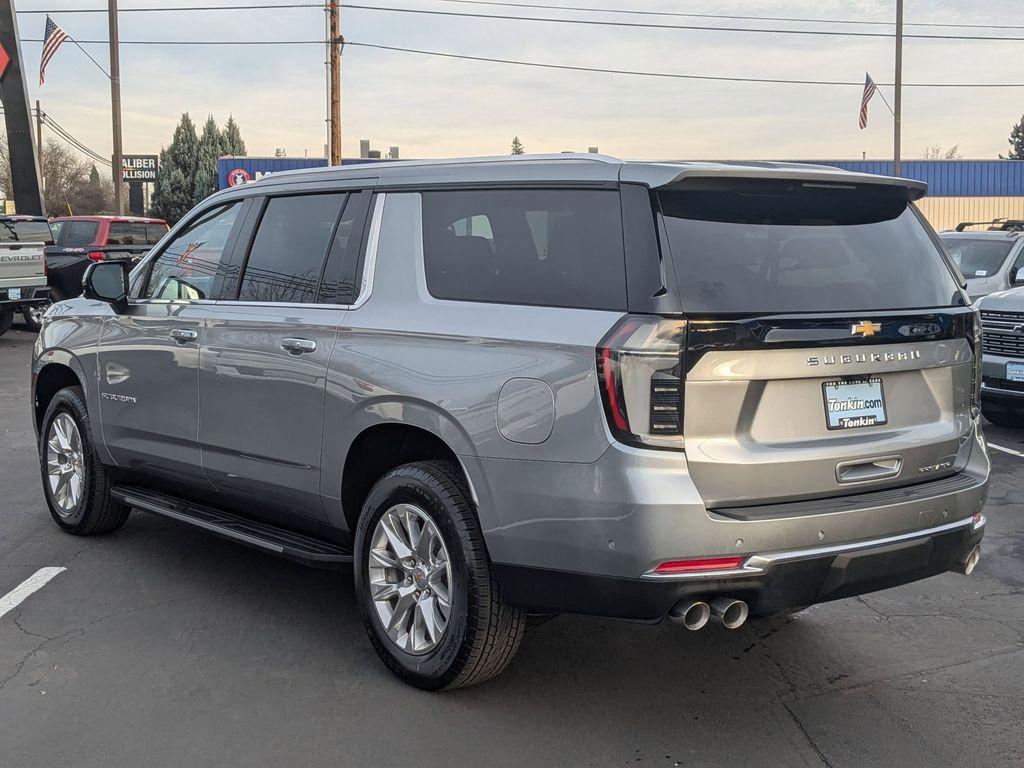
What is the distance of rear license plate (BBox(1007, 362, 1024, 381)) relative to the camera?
31.1ft

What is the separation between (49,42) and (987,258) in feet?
91.0

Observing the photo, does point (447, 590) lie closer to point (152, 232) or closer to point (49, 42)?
point (152, 232)

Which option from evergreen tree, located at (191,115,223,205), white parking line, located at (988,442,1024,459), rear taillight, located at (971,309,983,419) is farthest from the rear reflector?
evergreen tree, located at (191,115,223,205)

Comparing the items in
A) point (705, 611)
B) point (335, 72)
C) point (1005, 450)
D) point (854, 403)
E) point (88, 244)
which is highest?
point (335, 72)

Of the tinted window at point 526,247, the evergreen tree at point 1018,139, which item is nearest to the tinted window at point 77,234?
the tinted window at point 526,247

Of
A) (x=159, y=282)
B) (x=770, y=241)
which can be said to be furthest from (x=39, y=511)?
(x=770, y=241)

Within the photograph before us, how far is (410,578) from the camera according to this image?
426cm

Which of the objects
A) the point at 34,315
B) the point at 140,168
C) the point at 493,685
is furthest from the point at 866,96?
the point at 140,168

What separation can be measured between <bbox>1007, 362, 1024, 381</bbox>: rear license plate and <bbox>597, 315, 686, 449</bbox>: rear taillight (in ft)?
23.1

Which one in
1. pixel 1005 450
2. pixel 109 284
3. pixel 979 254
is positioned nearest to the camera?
pixel 109 284

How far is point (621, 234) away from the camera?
3.69 metres

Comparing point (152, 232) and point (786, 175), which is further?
point (152, 232)

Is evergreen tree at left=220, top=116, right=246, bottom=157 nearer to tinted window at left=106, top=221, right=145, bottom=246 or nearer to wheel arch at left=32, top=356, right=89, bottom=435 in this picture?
tinted window at left=106, top=221, right=145, bottom=246

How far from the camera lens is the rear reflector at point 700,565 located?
11.5ft
